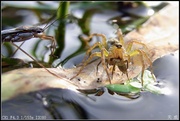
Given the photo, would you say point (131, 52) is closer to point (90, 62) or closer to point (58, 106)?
point (90, 62)

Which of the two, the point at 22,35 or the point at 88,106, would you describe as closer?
the point at 88,106

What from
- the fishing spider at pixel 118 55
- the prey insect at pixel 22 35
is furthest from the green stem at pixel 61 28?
the fishing spider at pixel 118 55

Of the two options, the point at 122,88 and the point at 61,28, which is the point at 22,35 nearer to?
the point at 61,28

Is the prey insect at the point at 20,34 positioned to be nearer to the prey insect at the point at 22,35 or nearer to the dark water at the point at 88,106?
the prey insect at the point at 22,35

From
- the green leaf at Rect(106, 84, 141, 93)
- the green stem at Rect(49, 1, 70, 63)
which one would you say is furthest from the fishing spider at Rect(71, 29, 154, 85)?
the green stem at Rect(49, 1, 70, 63)

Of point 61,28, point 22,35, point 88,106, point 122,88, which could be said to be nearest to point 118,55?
point 122,88

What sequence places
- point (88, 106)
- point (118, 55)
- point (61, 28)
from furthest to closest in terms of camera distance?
point (61, 28), point (118, 55), point (88, 106)

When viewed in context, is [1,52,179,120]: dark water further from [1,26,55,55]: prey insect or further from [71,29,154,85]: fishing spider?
[1,26,55,55]: prey insect

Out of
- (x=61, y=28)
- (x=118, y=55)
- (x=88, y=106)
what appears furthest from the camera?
(x=61, y=28)

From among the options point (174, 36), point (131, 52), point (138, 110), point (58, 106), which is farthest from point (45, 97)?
point (174, 36)
